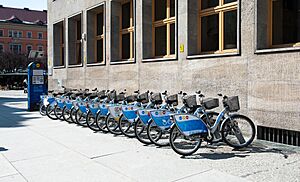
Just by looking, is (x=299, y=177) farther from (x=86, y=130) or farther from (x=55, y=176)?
(x=86, y=130)

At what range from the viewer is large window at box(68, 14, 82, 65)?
16500mm

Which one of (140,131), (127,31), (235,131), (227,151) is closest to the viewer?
(227,151)

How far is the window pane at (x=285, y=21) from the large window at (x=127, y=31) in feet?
19.1

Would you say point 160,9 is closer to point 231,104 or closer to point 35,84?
point 231,104

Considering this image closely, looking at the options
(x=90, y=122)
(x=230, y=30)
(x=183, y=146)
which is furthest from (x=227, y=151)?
(x=90, y=122)

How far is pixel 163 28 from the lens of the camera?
10898mm

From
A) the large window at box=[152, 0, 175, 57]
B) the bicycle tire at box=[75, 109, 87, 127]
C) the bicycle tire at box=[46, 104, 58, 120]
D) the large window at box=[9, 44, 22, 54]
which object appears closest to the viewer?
the bicycle tire at box=[75, 109, 87, 127]

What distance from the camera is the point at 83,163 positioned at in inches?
231

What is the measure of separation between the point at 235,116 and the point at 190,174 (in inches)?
81.9

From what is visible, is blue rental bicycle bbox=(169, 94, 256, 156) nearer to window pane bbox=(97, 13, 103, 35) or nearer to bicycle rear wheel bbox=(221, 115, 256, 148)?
bicycle rear wheel bbox=(221, 115, 256, 148)

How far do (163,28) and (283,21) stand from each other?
417 centimetres

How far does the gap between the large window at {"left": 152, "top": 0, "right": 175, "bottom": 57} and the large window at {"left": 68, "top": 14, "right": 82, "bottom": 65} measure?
21.3ft

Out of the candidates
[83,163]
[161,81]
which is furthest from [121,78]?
[83,163]

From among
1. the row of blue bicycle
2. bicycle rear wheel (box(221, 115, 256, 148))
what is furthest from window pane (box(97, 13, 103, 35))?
bicycle rear wheel (box(221, 115, 256, 148))
